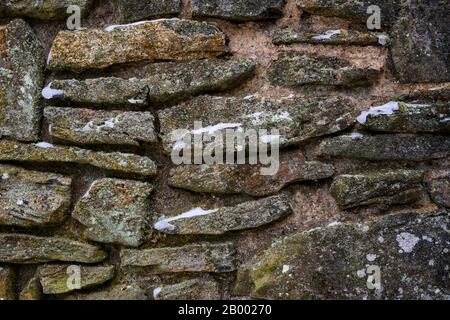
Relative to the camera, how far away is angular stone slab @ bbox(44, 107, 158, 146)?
2.36 metres

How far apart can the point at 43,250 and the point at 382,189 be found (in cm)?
144

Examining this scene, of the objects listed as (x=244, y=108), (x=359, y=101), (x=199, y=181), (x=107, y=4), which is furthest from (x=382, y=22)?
(x=107, y=4)

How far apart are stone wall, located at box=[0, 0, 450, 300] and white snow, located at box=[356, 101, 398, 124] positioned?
0.01 metres

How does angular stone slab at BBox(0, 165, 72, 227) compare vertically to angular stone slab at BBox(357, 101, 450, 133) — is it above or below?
below

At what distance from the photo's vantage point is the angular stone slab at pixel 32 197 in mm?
2355

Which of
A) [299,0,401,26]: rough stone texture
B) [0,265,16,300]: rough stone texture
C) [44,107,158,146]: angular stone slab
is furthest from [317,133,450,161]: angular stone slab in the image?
[0,265,16,300]: rough stone texture

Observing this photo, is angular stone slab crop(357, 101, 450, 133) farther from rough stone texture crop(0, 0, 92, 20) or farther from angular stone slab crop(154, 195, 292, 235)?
rough stone texture crop(0, 0, 92, 20)

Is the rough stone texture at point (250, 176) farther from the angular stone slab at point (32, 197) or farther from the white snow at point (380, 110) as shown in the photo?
the angular stone slab at point (32, 197)

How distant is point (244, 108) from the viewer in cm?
232

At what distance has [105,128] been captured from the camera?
236 centimetres

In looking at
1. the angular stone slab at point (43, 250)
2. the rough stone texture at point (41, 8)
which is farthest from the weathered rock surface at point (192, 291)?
the rough stone texture at point (41, 8)
